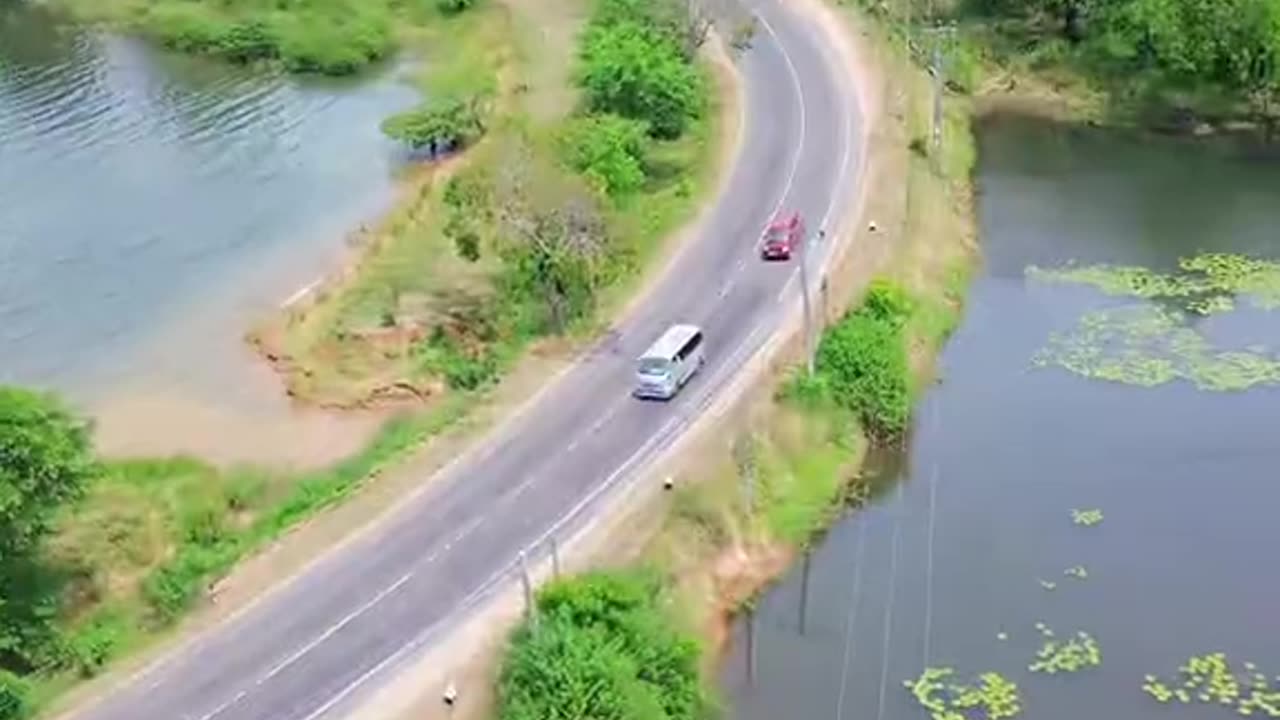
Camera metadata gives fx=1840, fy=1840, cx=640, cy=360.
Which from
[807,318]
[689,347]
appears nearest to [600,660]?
[689,347]

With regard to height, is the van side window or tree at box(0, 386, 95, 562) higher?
tree at box(0, 386, 95, 562)

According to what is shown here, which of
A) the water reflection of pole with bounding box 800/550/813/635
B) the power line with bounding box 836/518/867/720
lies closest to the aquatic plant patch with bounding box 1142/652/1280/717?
the power line with bounding box 836/518/867/720

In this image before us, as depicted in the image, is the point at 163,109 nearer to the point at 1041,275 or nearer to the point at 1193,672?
the point at 1041,275

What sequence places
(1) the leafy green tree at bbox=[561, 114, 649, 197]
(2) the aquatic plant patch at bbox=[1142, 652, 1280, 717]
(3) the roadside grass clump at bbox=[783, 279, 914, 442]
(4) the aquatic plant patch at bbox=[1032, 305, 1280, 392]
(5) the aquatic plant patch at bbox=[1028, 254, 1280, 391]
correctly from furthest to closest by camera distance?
(1) the leafy green tree at bbox=[561, 114, 649, 197], (5) the aquatic plant patch at bbox=[1028, 254, 1280, 391], (4) the aquatic plant patch at bbox=[1032, 305, 1280, 392], (3) the roadside grass clump at bbox=[783, 279, 914, 442], (2) the aquatic plant patch at bbox=[1142, 652, 1280, 717]

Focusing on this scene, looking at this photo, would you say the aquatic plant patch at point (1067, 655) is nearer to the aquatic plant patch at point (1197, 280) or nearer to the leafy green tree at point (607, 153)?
the aquatic plant patch at point (1197, 280)

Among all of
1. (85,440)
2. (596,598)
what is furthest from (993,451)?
(85,440)

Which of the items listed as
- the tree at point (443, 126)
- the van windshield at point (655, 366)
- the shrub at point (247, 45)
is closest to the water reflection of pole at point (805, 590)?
the van windshield at point (655, 366)

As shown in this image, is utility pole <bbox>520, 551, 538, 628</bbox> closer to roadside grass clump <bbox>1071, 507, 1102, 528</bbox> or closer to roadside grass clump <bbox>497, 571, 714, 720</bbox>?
roadside grass clump <bbox>497, 571, 714, 720</bbox>

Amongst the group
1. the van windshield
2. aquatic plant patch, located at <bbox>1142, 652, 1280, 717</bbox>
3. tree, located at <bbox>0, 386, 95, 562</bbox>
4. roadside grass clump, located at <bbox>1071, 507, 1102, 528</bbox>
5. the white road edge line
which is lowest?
roadside grass clump, located at <bbox>1071, 507, 1102, 528</bbox>
